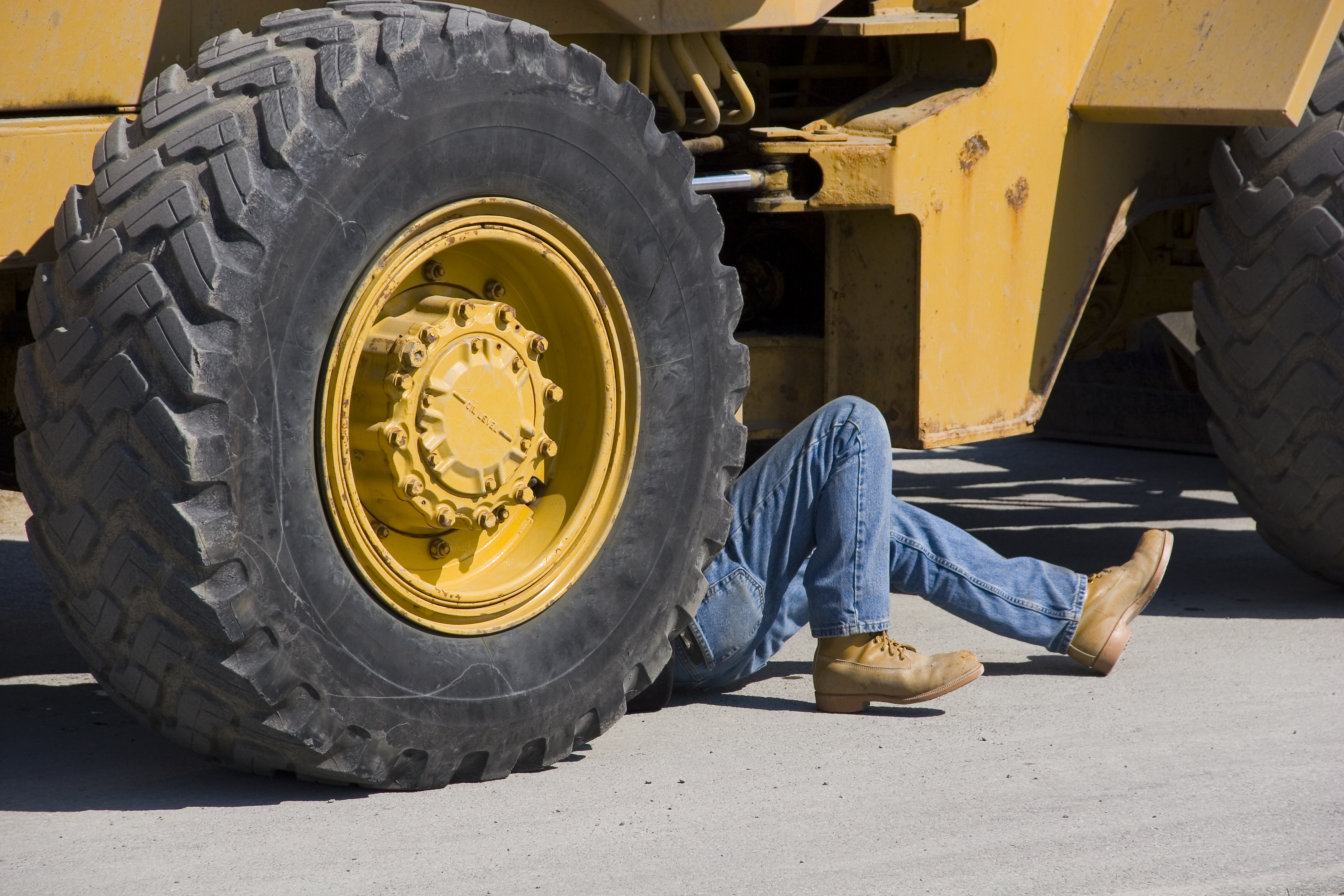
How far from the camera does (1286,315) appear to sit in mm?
4680

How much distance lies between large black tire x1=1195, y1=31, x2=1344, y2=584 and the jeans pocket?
185 cm

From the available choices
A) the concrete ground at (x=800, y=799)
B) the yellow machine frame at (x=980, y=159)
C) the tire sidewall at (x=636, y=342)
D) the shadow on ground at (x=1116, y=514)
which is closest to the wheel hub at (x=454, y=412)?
the tire sidewall at (x=636, y=342)

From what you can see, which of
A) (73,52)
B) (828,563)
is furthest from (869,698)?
(73,52)

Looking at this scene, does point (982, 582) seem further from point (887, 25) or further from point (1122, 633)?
point (887, 25)

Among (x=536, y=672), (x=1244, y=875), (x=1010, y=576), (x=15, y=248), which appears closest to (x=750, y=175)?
(x=1010, y=576)

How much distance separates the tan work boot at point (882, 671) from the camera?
374cm

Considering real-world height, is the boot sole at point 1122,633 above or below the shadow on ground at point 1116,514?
above

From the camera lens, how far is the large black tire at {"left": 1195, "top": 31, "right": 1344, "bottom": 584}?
463 centimetres

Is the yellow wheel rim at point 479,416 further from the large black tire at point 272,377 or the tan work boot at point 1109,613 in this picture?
the tan work boot at point 1109,613

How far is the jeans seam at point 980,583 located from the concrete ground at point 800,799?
17cm

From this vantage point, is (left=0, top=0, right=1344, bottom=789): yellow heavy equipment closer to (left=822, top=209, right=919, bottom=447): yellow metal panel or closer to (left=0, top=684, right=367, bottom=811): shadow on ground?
(left=822, top=209, right=919, bottom=447): yellow metal panel

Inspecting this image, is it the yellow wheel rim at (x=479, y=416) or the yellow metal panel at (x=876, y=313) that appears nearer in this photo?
the yellow wheel rim at (x=479, y=416)

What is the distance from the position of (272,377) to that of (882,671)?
5.24 feet

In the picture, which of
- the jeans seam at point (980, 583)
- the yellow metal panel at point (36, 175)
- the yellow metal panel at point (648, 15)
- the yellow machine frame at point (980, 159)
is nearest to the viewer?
the yellow metal panel at point (36, 175)
